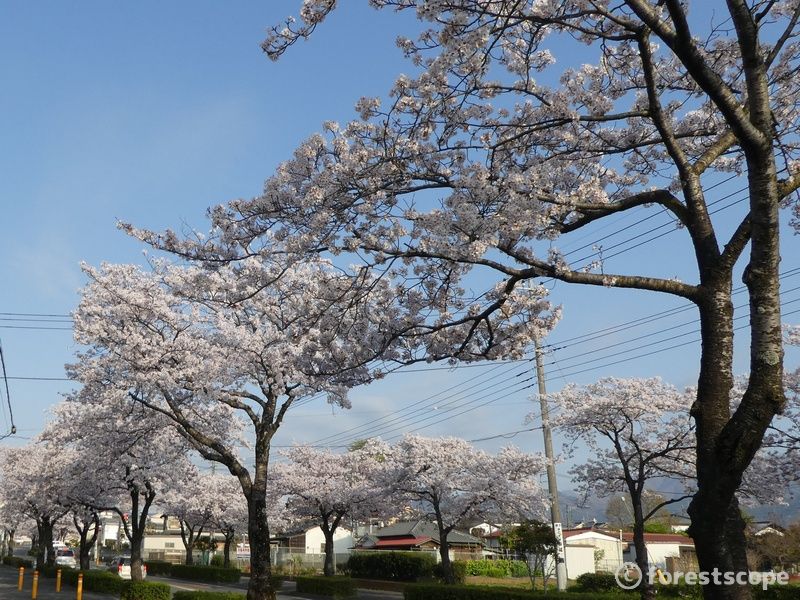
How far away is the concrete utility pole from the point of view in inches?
1010

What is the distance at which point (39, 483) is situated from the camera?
41.6m

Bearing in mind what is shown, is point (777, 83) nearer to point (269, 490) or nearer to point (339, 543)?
point (269, 490)

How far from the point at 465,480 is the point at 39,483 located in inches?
998

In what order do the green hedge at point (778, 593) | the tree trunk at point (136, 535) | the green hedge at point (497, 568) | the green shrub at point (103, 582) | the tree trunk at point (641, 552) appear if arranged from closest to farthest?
the tree trunk at point (641, 552) < the green hedge at point (778, 593) < the tree trunk at point (136, 535) < the green shrub at point (103, 582) < the green hedge at point (497, 568)

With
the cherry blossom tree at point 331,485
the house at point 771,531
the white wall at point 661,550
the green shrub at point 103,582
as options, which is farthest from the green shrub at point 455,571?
the house at point 771,531

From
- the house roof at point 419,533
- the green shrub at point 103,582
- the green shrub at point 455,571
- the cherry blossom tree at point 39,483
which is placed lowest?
the green shrub at point 455,571

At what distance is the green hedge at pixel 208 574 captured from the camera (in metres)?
45.4

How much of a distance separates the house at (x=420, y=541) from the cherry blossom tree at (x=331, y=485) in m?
12.6

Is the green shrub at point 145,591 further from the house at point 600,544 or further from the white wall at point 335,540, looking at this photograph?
the white wall at point 335,540

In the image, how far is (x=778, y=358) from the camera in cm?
558

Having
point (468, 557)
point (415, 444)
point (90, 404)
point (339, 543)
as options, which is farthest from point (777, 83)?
point (339, 543)

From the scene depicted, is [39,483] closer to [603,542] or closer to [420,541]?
[420,541]

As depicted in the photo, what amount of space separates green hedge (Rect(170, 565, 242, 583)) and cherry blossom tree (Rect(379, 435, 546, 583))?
15202 millimetres

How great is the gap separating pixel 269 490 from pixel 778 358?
4175cm
